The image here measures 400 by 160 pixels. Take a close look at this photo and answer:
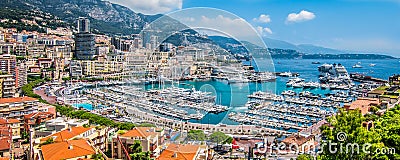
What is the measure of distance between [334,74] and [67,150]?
29.7 meters

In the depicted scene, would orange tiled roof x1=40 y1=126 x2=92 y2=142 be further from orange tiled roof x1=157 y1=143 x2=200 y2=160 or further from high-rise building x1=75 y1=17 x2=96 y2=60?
high-rise building x1=75 y1=17 x2=96 y2=60

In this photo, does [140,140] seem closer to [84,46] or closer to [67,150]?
[67,150]

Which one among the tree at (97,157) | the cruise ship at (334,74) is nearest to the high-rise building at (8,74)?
the tree at (97,157)

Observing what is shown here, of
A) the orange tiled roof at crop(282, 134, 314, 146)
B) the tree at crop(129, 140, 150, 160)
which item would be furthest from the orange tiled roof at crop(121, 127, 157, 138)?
the orange tiled roof at crop(282, 134, 314, 146)

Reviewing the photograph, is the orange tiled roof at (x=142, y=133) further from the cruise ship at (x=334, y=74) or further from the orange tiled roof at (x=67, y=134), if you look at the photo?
the cruise ship at (x=334, y=74)

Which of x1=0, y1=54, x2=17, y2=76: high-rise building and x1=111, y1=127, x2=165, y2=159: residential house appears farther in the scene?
x1=0, y1=54, x2=17, y2=76: high-rise building

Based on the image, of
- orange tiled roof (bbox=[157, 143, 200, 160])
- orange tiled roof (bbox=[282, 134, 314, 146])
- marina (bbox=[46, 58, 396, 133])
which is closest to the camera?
orange tiled roof (bbox=[157, 143, 200, 160])

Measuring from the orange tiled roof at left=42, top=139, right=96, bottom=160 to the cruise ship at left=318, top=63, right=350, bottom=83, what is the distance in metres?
24.2

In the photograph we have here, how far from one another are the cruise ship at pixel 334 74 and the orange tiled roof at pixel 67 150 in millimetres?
24233

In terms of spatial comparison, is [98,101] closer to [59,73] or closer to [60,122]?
[59,73]

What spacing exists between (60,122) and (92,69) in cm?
1755

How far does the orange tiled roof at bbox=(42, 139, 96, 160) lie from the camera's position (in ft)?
14.6

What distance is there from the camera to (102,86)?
2130 cm

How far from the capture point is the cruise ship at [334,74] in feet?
88.0
